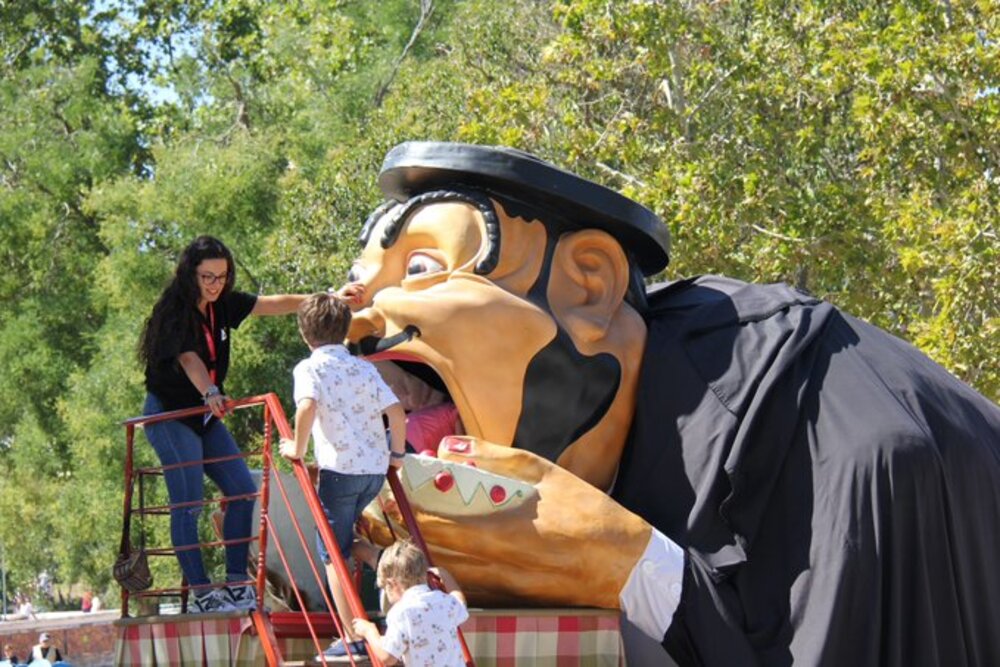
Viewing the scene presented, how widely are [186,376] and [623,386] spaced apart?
1.80m

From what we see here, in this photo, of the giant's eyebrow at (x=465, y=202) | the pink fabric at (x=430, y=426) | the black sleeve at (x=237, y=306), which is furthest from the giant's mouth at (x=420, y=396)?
the black sleeve at (x=237, y=306)

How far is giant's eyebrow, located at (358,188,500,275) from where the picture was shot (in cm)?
761

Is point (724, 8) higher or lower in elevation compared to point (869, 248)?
higher

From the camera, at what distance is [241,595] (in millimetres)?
7242

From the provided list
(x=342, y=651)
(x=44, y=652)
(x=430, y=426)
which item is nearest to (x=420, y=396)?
(x=430, y=426)

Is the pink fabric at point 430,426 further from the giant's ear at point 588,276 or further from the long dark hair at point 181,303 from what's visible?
the long dark hair at point 181,303

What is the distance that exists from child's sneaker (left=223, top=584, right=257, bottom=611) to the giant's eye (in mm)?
1483

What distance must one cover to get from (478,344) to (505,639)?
1.21 metres

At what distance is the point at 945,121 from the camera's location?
14945mm

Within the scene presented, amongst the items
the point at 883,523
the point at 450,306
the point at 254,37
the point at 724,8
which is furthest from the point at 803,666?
the point at 254,37

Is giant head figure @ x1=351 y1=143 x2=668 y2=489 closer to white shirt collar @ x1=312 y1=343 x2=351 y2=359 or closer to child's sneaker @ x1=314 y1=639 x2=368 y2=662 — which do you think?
white shirt collar @ x1=312 y1=343 x2=351 y2=359

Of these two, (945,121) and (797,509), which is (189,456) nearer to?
(797,509)

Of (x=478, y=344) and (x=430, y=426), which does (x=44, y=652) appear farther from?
(x=478, y=344)

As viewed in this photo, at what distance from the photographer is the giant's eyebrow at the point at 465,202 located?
7609 mm
